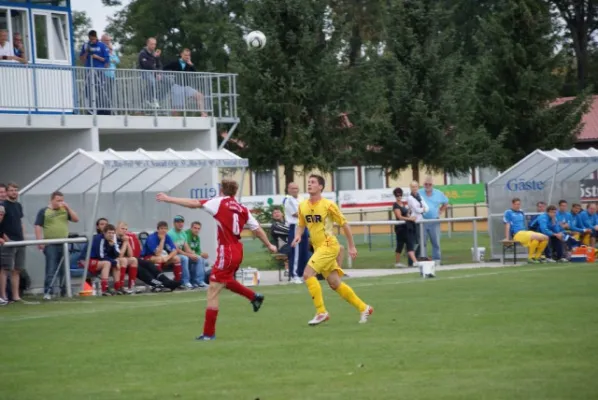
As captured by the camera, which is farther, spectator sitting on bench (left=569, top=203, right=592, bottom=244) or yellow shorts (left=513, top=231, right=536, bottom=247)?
spectator sitting on bench (left=569, top=203, right=592, bottom=244)

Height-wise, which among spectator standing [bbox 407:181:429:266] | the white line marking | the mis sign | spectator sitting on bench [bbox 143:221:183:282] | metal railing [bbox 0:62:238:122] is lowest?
the white line marking

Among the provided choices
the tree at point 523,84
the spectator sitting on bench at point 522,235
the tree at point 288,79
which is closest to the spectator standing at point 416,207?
the spectator sitting on bench at point 522,235

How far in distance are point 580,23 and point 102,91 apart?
49.7 m

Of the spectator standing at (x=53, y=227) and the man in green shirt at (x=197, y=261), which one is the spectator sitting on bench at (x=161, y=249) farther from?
the spectator standing at (x=53, y=227)

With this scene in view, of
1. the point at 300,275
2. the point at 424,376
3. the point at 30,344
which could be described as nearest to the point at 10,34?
the point at 300,275

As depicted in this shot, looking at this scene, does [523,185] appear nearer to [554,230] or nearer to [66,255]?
[554,230]

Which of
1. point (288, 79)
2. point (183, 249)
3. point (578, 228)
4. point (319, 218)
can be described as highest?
point (288, 79)

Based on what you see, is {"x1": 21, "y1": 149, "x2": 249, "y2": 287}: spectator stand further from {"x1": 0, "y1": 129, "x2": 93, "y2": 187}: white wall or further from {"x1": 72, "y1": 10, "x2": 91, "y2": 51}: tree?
{"x1": 72, "y1": 10, "x2": 91, "y2": 51}: tree

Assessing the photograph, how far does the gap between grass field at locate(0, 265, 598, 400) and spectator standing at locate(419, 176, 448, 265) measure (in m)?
8.72

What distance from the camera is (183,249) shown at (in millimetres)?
25609

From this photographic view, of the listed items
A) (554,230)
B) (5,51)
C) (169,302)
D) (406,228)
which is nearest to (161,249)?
(169,302)

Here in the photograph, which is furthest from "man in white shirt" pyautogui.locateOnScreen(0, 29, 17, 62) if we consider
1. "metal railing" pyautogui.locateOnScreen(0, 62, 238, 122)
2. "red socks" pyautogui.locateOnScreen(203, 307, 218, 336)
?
"red socks" pyautogui.locateOnScreen(203, 307, 218, 336)

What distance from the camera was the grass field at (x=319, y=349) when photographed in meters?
10.1

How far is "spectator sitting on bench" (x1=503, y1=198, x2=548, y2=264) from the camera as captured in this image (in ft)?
99.1
